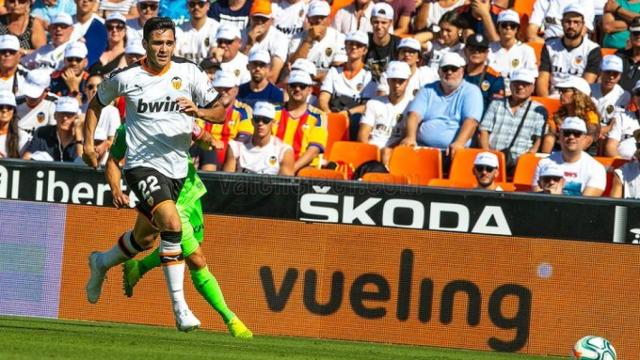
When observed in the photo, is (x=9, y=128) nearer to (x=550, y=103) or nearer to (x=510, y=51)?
(x=510, y=51)

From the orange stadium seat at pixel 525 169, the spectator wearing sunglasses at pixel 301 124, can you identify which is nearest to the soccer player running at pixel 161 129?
the spectator wearing sunglasses at pixel 301 124

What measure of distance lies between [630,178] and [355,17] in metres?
5.15

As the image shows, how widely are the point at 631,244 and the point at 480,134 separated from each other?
3.43 m

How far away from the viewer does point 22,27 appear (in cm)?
1786

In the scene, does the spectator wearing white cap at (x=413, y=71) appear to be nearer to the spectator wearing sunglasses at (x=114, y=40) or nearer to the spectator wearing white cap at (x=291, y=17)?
the spectator wearing white cap at (x=291, y=17)

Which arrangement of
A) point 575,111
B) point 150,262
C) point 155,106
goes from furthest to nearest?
point 575,111
point 150,262
point 155,106

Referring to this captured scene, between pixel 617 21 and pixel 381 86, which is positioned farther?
pixel 617 21

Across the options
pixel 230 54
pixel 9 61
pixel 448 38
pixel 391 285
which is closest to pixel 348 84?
pixel 448 38

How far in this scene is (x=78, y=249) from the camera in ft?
40.9

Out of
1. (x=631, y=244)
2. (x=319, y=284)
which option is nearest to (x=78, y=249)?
(x=319, y=284)

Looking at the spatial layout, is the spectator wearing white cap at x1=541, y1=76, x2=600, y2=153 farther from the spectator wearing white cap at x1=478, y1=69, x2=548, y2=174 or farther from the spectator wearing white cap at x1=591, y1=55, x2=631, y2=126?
the spectator wearing white cap at x1=591, y1=55, x2=631, y2=126

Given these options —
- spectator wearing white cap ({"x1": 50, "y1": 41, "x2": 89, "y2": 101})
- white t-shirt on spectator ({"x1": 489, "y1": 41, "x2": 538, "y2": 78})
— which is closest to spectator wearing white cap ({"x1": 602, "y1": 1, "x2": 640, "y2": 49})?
white t-shirt on spectator ({"x1": 489, "y1": 41, "x2": 538, "y2": 78})

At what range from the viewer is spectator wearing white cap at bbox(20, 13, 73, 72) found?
A: 17188 millimetres

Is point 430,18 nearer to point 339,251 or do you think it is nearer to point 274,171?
point 274,171
